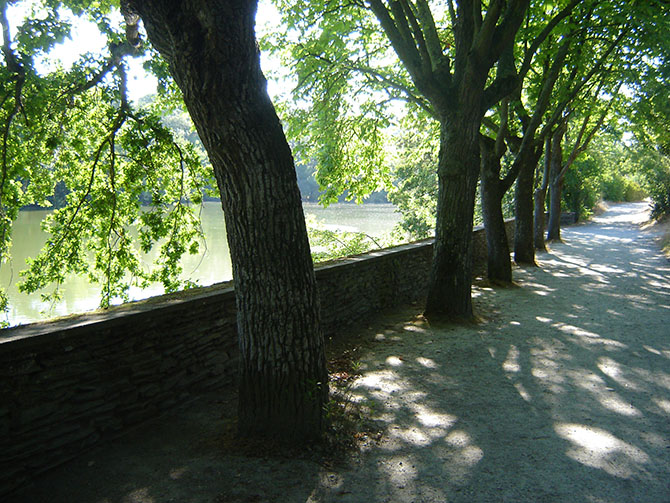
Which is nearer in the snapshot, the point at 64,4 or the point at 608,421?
the point at 608,421

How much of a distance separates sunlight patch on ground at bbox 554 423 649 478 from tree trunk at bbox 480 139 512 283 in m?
6.55

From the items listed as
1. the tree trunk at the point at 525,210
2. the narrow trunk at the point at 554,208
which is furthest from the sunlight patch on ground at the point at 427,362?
the narrow trunk at the point at 554,208

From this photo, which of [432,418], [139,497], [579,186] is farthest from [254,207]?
[579,186]

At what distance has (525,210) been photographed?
1293 centimetres

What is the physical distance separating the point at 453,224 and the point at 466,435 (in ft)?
12.6

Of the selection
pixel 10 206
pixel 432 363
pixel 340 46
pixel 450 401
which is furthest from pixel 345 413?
pixel 10 206

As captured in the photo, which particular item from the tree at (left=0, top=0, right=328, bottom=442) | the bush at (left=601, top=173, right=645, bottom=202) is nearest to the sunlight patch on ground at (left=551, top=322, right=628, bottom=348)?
the tree at (left=0, top=0, right=328, bottom=442)

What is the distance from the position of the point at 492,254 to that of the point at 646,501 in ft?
25.3

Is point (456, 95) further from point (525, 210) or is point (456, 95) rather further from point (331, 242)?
point (331, 242)

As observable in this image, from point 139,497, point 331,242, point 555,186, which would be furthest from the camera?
point 331,242

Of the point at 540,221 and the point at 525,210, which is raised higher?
the point at 525,210

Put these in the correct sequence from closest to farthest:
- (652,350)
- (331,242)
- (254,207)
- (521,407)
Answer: (254,207), (521,407), (652,350), (331,242)

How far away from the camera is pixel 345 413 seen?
4.13 meters

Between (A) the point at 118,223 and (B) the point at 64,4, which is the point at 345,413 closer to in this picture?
(A) the point at 118,223
